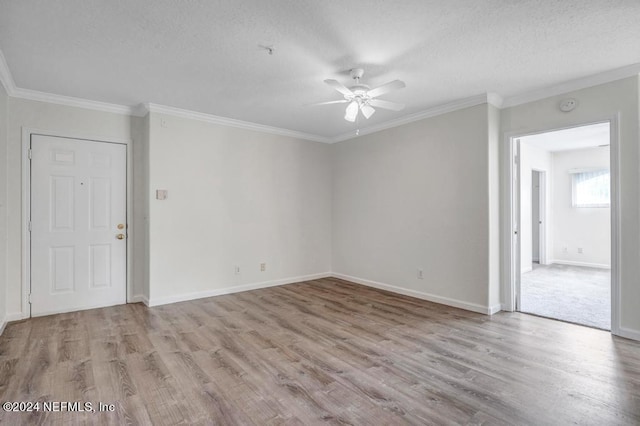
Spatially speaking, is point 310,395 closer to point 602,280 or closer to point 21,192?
point 21,192

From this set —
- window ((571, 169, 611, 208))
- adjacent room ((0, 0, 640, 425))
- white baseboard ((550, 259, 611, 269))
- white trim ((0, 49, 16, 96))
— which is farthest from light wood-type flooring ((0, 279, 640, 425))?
window ((571, 169, 611, 208))

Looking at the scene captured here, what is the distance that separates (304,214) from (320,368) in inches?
137

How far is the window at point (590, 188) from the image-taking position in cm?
670

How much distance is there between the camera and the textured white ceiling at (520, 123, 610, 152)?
18.0 feet

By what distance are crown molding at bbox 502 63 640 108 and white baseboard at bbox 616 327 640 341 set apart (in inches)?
95.9

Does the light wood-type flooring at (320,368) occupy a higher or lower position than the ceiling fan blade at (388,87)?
lower

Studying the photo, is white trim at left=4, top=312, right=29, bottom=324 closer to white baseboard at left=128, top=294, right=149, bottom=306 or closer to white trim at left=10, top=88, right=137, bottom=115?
white baseboard at left=128, top=294, right=149, bottom=306

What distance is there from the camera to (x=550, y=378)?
2361 mm

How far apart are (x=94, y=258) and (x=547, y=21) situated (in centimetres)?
524

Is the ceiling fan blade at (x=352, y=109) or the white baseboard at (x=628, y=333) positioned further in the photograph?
the ceiling fan blade at (x=352, y=109)

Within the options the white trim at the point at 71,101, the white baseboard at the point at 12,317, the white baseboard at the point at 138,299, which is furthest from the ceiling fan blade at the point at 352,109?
the white baseboard at the point at 12,317

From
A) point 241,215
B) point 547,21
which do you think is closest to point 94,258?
point 241,215

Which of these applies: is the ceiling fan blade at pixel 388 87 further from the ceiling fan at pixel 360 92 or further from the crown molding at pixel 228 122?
the crown molding at pixel 228 122

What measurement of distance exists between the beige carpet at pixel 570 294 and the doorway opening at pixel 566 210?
2cm
